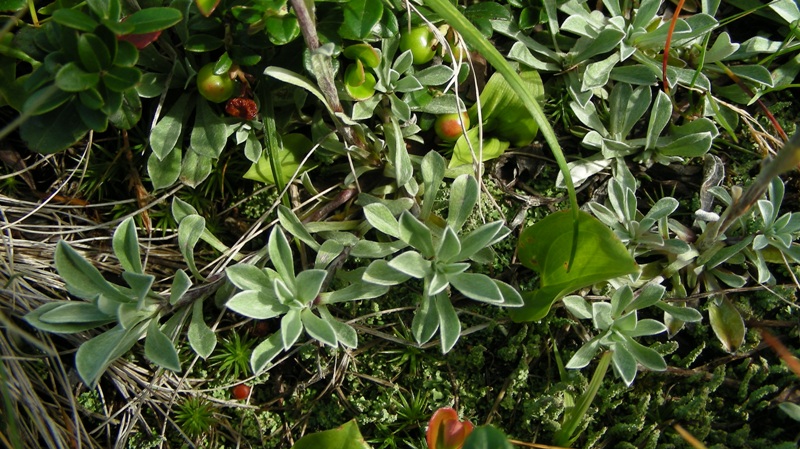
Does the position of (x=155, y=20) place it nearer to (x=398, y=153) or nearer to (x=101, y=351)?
(x=398, y=153)

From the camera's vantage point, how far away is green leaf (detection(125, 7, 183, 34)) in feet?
6.06

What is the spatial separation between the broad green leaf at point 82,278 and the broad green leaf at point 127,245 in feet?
0.30

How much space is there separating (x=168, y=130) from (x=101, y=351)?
79 centimetres

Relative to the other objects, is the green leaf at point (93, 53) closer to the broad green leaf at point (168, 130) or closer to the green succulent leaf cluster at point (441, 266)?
the broad green leaf at point (168, 130)

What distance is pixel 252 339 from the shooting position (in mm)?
2287

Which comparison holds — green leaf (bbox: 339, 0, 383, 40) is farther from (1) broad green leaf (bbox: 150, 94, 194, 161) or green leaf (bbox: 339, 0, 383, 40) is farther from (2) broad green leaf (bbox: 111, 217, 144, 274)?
(2) broad green leaf (bbox: 111, 217, 144, 274)

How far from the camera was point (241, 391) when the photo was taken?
224 centimetres

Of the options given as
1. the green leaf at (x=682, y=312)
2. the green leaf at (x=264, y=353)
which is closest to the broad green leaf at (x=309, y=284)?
the green leaf at (x=264, y=353)

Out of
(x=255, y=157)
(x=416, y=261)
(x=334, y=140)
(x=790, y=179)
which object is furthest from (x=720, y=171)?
(x=255, y=157)

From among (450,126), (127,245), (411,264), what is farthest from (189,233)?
(450,126)

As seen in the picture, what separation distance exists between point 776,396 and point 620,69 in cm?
130

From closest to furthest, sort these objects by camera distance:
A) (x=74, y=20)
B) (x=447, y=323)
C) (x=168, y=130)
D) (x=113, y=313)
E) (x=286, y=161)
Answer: (x=74, y=20) → (x=113, y=313) → (x=447, y=323) → (x=168, y=130) → (x=286, y=161)

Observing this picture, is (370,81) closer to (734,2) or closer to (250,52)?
(250,52)

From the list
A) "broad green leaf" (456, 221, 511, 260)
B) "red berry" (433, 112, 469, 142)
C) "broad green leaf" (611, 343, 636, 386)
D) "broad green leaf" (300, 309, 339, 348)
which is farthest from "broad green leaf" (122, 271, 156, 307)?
"broad green leaf" (611, 343, 636, 386)
